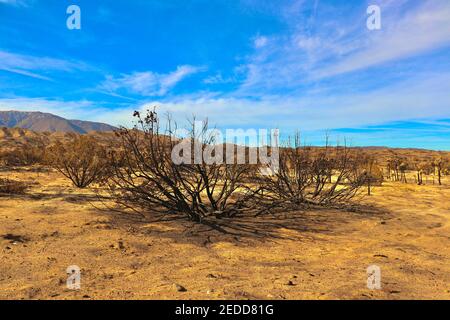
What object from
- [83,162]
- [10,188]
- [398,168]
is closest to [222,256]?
[10,188]

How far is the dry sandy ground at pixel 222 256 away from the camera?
10.7 feet

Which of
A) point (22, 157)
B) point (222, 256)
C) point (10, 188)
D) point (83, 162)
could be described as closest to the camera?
point (222, 256)

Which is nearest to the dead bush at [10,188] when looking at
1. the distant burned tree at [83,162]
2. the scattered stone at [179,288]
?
the distant burned tree at [83,162]

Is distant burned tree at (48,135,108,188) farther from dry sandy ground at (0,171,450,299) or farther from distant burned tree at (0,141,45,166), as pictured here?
distant burned tree at (0,141,45,166)

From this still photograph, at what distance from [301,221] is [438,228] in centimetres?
233

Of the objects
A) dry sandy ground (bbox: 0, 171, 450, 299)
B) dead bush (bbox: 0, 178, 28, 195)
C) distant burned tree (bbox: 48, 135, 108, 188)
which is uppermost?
distant burned tree (bbox: 48, 135, 108, 188)

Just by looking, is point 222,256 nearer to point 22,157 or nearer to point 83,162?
point 83,162

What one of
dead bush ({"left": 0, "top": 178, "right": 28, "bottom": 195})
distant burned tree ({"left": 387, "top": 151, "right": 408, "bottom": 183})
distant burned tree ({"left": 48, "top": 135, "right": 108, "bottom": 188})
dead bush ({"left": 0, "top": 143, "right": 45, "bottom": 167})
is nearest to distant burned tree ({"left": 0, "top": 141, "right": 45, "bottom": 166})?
dead bush ({"left": 0, "top": 143, "right": 45, "bottom": 167})

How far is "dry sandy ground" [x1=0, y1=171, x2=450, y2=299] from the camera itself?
10.7ft

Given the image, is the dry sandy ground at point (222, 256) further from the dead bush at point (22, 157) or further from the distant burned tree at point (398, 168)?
the dead bush at point (22, 157)

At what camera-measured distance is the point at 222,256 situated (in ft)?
14.7

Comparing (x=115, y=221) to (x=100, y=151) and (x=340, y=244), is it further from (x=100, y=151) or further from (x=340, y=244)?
(x=100, y=151)

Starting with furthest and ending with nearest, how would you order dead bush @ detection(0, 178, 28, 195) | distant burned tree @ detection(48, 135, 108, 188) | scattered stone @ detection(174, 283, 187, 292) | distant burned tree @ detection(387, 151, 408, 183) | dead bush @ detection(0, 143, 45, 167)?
1. dead bush @ detection(0, 143, 45, 167)
2. distant burned tree @ detection(387, 151, 408, 183)
3. distant burned tree @ detection(48, 135, 108, 188)
4. dead bush @ detection(0, 178, 28, 195)
5. scattered stone @ detection(174, 283, 187, 292)
